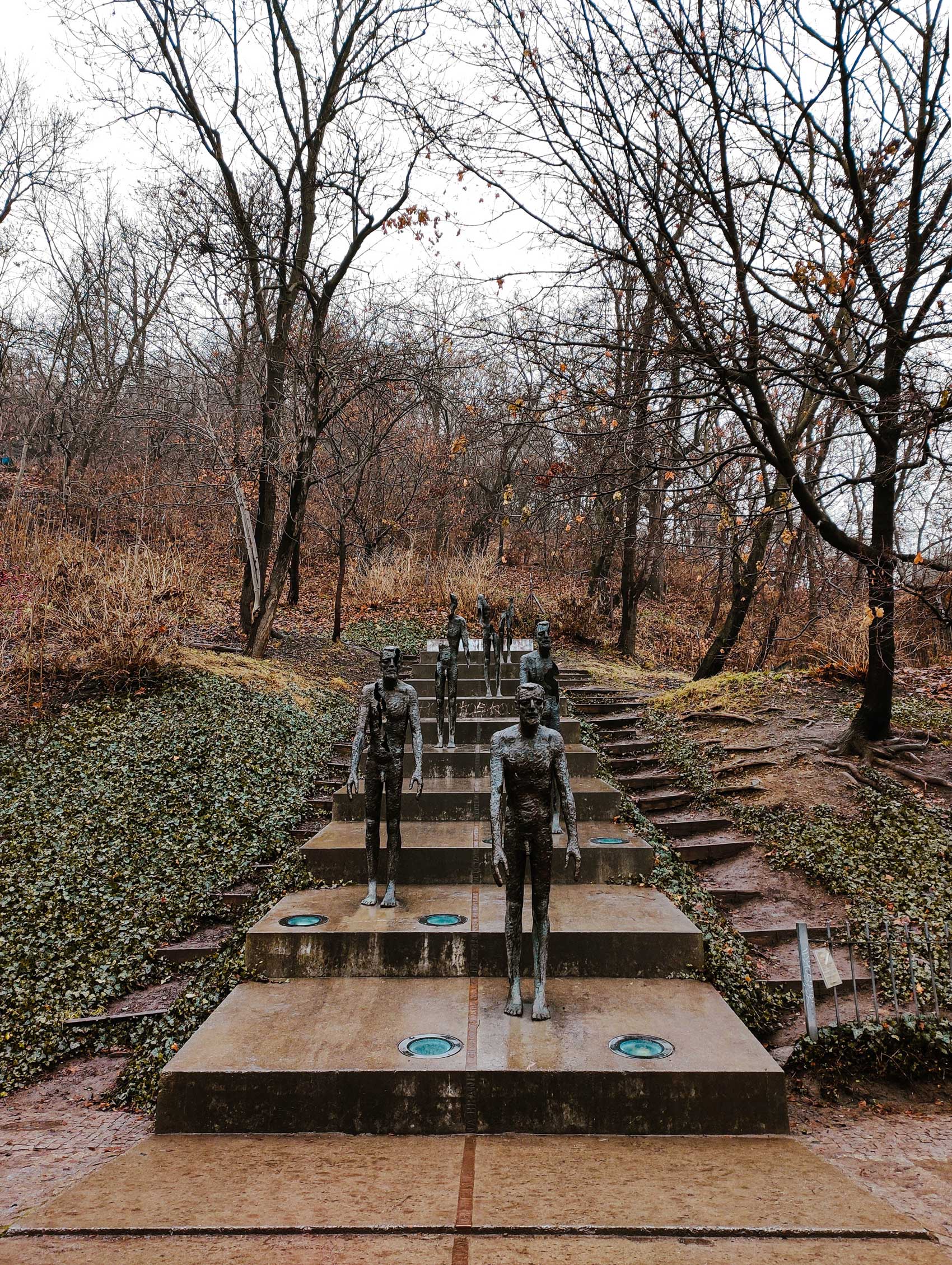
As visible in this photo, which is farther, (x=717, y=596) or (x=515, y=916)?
(x=717, y=596)

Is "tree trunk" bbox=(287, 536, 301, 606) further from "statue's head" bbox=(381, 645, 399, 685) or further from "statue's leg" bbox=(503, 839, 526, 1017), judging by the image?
"statue's leg" bbox=(503, 839, 526, 1017)

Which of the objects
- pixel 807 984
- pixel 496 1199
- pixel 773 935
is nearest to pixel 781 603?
pixel 773 935

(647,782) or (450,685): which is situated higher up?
(450,685)

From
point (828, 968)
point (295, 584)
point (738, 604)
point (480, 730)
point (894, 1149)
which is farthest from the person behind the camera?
point (295, 584)

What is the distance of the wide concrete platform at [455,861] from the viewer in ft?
22.6

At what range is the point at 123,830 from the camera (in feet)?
25.8

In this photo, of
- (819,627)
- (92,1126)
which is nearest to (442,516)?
(819,627)

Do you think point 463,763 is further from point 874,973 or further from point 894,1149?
point 894,1149

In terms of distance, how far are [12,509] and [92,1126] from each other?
1582 centimetres

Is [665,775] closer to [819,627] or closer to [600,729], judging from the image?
[600,729]

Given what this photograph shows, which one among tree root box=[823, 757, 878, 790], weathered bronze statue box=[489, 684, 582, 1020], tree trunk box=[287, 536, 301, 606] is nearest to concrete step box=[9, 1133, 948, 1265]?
weathered bronze statue box=[489, 684, 582, 1020]

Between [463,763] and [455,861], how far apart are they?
2412 mm

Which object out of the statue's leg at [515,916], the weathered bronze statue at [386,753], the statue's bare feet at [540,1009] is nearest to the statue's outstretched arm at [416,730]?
the weathered bronze statue at [386,753]

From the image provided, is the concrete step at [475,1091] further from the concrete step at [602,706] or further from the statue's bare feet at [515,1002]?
the concrete step at [602,706]
